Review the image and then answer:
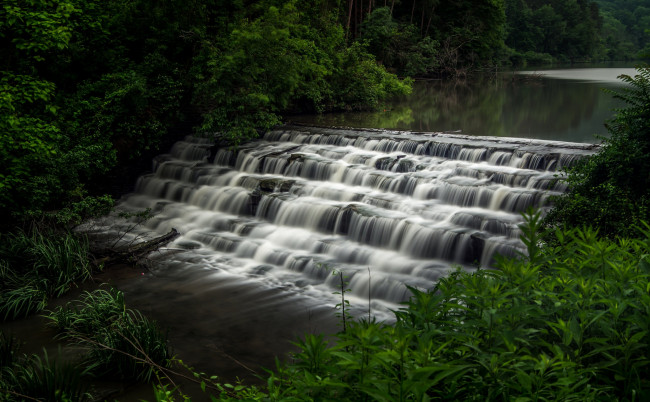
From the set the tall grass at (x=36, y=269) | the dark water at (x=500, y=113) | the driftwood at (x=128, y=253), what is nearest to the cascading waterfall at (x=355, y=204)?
the driftwood at (x=128, y=253)

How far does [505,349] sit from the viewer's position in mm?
3350

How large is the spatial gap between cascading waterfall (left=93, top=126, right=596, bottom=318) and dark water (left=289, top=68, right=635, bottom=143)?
4751 mm

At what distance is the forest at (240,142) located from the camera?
10.3 feet

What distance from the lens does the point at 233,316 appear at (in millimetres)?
11172

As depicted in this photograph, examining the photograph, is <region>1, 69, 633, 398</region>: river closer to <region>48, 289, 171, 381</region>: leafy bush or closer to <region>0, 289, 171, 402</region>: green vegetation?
<region>48, 289, 171, 381</region>: leafy bush

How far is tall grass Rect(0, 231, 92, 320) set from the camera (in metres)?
11.1

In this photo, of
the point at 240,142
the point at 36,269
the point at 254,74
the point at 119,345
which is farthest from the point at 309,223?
the point at 254,74

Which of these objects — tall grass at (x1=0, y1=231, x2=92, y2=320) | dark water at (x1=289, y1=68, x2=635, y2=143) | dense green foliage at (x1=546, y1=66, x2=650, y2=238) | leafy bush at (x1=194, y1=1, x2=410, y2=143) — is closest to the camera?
dense green foliage at (x1=546, y1=66, x2=650, y2=238)

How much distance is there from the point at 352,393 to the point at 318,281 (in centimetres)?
992

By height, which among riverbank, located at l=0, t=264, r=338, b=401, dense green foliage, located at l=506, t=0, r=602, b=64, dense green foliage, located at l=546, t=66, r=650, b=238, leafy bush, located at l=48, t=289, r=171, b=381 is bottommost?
riverbank, located at l=0, t=264, r=338, b=401

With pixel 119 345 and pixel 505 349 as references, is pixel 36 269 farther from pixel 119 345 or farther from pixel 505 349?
pixel 505 349

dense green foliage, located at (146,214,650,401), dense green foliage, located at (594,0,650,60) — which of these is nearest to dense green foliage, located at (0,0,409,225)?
dense green foliage, located at (146,214,650,401)

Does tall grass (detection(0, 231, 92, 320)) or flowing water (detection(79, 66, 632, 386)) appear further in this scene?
flowing water (detection(79, 66, 632, 386))

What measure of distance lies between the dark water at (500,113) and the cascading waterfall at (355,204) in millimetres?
4751
